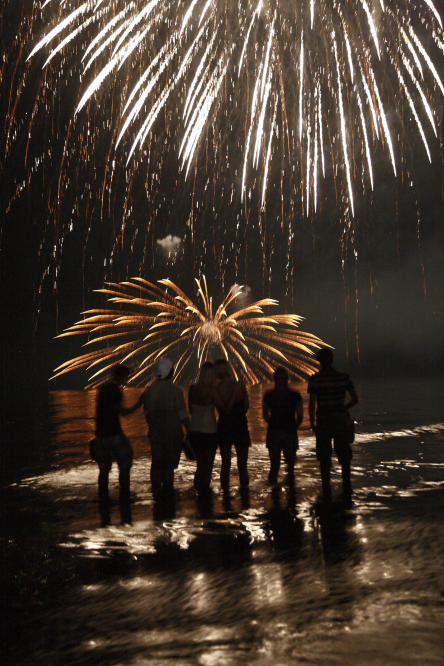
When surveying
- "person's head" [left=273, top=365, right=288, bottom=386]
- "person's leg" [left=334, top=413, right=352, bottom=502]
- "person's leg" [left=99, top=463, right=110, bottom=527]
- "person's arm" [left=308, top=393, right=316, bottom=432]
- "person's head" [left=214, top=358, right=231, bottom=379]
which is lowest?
"person's leg" [left=99, top=463, right=110, bottom=527]

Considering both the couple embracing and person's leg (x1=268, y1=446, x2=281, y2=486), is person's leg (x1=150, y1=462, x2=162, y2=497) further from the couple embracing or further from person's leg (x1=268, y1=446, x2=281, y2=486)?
person's leg (x1=268, y1=446, x2=281, y2=486)

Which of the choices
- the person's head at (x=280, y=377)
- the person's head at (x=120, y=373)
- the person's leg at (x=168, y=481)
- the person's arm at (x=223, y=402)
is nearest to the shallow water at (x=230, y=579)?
the person's leg at (x=168, y=481)

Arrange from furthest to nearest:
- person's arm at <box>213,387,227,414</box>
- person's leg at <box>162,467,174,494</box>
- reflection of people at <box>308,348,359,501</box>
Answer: person's arm at <box>213,387,227,414</box>, person's leg at <box>162,467,174,494</box>, reflection of people at <box>308,348,359,501</box>

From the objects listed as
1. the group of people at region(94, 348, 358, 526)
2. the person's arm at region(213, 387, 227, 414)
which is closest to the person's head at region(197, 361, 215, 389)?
the group of people at region(94, 348, 358, 526)

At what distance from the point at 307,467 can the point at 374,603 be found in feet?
18.9

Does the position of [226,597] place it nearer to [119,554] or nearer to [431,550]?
[119,554]

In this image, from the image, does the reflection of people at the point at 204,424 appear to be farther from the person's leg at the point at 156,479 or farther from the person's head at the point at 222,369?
the person's leg at the point at 156,479

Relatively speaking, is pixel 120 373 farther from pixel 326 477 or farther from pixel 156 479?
pixel 326 477

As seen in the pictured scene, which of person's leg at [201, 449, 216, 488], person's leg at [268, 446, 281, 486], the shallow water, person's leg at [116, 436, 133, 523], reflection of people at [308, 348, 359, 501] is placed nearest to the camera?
the shallow water

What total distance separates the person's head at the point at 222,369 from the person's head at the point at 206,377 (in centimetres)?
23

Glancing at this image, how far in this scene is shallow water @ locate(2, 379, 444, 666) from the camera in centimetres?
314

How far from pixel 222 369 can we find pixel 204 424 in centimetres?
83

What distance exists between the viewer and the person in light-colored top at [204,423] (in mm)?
6938

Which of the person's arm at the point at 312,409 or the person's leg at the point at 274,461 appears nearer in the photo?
the person's arm at the point at 312,409
